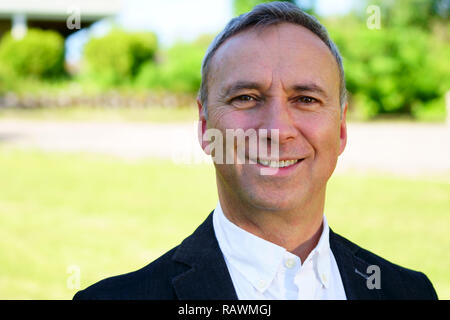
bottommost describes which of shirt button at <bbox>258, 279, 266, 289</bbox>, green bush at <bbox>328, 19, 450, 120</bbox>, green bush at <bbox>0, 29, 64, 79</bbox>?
shirt button at <bbox>258, 279, 266, 289</bbox>

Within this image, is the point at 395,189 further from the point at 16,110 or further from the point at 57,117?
the point at 16,110

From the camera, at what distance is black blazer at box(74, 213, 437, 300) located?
1591mm

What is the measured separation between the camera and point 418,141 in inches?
686

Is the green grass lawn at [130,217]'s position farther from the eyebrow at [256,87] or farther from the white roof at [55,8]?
the white roof at [55,8]

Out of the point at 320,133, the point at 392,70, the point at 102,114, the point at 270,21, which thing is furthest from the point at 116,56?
the point at 320,133

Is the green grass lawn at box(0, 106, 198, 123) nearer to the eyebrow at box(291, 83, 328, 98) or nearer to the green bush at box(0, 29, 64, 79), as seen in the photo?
the green bush at box(0, 29, 64, 79)

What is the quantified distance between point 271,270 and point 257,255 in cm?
6

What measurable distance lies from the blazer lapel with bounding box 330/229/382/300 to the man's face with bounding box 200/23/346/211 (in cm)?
29

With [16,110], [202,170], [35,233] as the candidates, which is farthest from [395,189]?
[16,110]

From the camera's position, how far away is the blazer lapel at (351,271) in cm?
169

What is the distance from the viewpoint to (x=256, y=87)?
5.00ft

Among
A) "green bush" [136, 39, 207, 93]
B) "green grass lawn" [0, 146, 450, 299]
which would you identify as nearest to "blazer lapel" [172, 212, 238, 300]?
"green grass lawn" [0, 146, 450, 299]

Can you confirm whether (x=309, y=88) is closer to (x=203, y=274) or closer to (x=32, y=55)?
(x=203, y=274)
